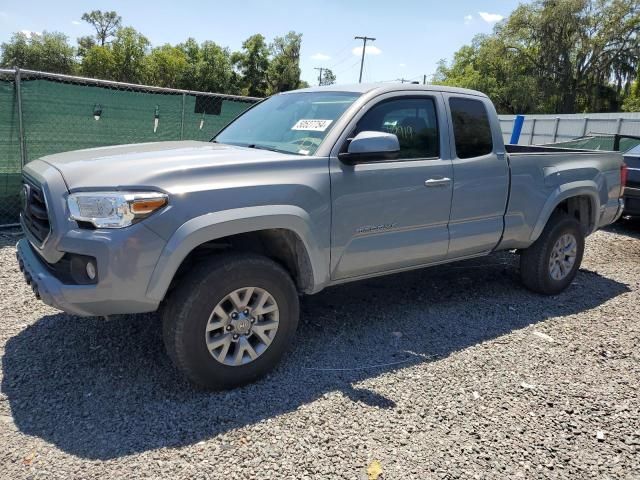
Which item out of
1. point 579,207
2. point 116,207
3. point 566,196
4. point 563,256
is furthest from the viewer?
point 579,207

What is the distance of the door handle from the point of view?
394 centimetres

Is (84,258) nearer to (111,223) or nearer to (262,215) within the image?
(111,223)

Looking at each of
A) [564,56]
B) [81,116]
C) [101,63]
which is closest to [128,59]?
[101,63]

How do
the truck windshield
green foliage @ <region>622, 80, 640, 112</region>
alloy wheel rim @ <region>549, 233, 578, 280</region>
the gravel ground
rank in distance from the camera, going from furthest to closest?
1. green foliage @ <region>622, 80, 640, 112</region>
2. alloy wheel rim @ <region>549, 233, 578, 280</region>
3. the truck windshield
4. the gravel ground

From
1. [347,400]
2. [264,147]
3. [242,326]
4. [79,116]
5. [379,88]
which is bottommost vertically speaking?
[347,400]

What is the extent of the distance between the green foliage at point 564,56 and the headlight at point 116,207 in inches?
1889

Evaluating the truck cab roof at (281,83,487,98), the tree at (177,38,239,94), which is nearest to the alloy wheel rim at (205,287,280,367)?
the truck cab roof at (281,83,487,98)

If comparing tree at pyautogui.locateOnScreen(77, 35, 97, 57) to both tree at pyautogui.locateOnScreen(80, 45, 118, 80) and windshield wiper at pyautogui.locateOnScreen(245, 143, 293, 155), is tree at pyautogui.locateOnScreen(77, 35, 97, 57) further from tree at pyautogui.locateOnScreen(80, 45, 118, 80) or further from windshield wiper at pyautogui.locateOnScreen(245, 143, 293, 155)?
windshield wiper at pyautogui.locateOnScreen(245, 143, 293, 155)

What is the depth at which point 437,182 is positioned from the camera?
399 centimetres

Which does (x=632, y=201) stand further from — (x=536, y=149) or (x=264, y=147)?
(x=264, y=147)

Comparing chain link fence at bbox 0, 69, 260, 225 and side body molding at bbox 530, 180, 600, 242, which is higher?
chain link fence at bbox 0, 69, 260, 225

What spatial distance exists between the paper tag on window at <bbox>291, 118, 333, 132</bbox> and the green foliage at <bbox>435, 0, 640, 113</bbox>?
4654 centimetres

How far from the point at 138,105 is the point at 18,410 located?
5.37 m

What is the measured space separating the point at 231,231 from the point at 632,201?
788 centimetres
